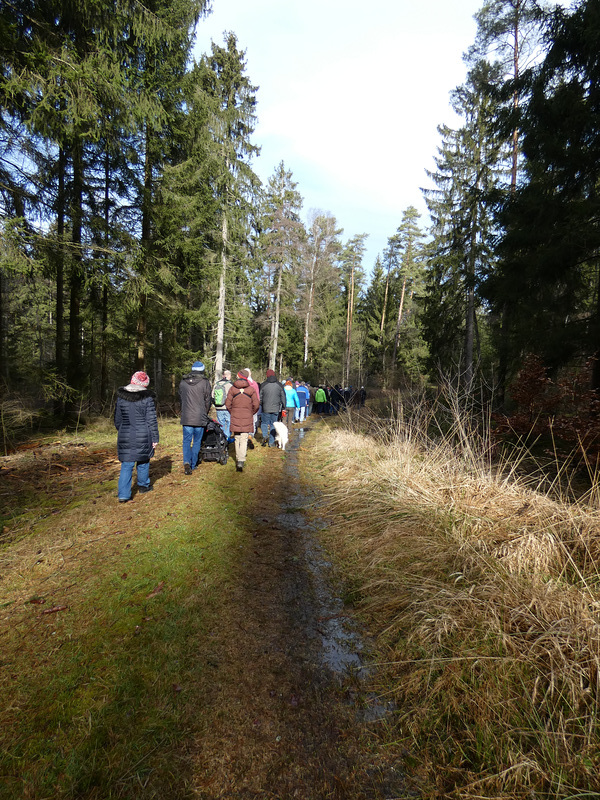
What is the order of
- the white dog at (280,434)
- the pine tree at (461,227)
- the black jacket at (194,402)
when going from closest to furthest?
1. the black jacket at (194,402)
2. the white dog at (280,434)
3. the pine tree at (461,227)

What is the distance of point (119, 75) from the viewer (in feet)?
24.9

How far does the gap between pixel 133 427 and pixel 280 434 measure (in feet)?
16.8

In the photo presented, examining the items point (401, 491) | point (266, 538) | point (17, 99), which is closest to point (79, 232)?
point (17, 99)

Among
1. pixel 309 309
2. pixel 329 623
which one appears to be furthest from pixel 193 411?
pixel 309 309

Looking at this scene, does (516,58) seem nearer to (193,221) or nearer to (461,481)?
(193,221)

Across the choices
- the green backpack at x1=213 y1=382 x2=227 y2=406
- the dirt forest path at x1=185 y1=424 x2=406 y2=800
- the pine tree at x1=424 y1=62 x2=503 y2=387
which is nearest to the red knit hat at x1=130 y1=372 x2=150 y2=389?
the dirt forest path at x1=185 y1=424 x2=406 y2=800

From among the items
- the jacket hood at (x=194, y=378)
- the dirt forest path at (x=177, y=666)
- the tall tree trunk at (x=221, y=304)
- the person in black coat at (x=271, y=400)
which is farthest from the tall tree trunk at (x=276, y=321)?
the dirt forest path at (x=177, y=666)

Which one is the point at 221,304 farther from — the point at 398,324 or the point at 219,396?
the point at 398,324

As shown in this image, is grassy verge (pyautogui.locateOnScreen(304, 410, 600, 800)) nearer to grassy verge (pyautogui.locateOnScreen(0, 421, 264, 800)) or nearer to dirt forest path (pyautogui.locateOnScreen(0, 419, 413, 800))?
dirt forest path (pyautogui.locateOnScreen(0, 419, 413, 800))

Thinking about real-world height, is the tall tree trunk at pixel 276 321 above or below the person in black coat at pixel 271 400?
above

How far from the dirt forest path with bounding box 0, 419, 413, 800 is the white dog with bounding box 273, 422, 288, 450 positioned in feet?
16.0

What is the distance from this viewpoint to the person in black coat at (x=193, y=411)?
6715mm

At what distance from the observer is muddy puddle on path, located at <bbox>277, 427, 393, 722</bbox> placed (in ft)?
8.11

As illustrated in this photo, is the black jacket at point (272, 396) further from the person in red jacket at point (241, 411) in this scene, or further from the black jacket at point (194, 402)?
the black jacket at point (194, 402)
